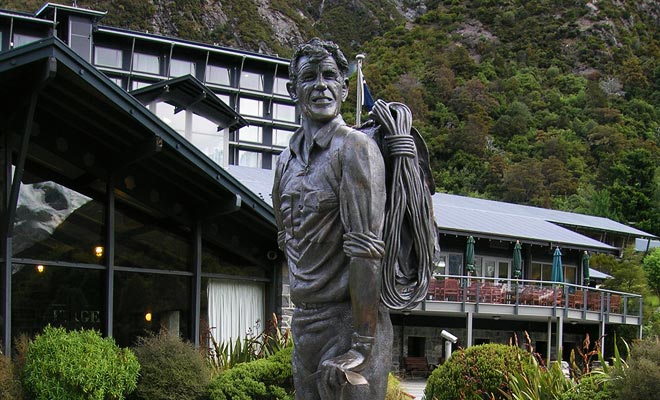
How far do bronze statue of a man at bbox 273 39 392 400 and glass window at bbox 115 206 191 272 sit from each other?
9.27 m

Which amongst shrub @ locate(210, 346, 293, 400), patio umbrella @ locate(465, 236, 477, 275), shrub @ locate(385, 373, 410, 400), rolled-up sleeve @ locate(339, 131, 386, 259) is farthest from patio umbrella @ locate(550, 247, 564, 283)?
rolled-up sleeve @ locate(339, 131, 386, 259)

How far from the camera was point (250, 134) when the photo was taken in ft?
202

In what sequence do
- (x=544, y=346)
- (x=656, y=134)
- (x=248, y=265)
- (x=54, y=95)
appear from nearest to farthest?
1. (x=54, y=95)
2. (x=248, y=265)
3. (x=544, y=346)
4. (x=656, y=134)

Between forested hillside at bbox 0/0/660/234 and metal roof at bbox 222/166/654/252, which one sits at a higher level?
forested hillside at bbox 0/0/660/234

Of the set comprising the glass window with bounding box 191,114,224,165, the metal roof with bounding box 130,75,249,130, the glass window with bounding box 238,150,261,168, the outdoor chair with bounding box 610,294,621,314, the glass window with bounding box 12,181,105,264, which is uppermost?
the glass window with bounding box 238,150,261,168

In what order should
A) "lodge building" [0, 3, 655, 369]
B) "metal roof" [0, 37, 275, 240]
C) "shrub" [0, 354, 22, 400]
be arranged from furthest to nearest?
1. "lodge building" [0, 3, 655, 369]
2. "metal roof" [0, 37, 275, 240]
3. "shrub" [0, 354, 22, 400]

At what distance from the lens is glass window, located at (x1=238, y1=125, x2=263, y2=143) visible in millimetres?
60650

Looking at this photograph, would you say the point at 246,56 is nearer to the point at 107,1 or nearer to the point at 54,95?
the point at 107,1

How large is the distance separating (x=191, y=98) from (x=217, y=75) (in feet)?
142

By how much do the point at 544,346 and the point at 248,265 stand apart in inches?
819

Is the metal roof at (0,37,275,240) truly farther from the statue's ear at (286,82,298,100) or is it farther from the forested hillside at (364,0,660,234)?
the forested hillside at (364,0,660,234)

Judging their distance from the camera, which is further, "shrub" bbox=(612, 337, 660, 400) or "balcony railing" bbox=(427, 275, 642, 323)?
"balcony railing" bbox=(427, 275, 642, 323)

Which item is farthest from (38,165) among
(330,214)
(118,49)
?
(118,49)

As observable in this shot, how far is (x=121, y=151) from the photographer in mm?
13352
